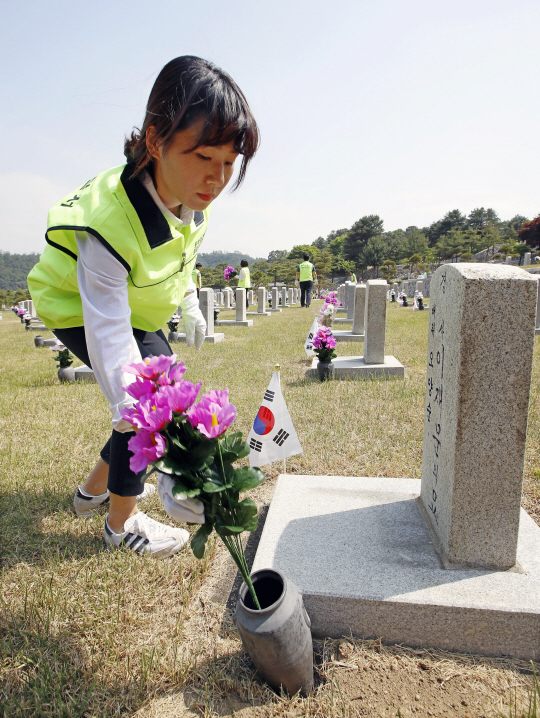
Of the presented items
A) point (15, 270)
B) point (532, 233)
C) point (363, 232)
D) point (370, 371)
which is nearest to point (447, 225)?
point (363, 232)

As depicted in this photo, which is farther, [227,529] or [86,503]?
[86,503]

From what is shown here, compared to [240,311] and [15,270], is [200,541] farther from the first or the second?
[15,270]

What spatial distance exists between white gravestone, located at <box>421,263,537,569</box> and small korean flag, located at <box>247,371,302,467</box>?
883mm

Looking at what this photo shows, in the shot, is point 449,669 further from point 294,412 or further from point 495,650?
point 294,412

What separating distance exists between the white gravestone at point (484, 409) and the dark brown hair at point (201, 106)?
0.93 m

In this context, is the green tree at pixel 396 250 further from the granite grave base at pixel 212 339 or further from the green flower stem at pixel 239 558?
the green flower stem at pixel 239 558

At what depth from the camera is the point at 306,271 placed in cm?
1764

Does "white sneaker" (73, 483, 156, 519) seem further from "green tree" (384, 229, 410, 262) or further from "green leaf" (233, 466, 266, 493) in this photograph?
"green tree" (384, 229, 410, 262)

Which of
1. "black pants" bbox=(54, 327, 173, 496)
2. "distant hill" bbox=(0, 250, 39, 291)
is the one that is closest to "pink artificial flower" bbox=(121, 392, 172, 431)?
"black pants" bbox=(54, 327, 173, 496)

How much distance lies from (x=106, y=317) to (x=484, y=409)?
56.2 inches

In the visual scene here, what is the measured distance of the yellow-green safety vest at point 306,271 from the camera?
685 inches

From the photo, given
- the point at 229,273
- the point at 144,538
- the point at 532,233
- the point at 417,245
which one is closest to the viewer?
the point at 144,538

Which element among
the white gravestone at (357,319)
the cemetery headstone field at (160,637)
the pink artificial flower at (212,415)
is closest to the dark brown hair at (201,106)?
the pink artificial flower at (212,415)

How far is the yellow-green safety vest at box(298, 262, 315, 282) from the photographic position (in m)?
17.4
